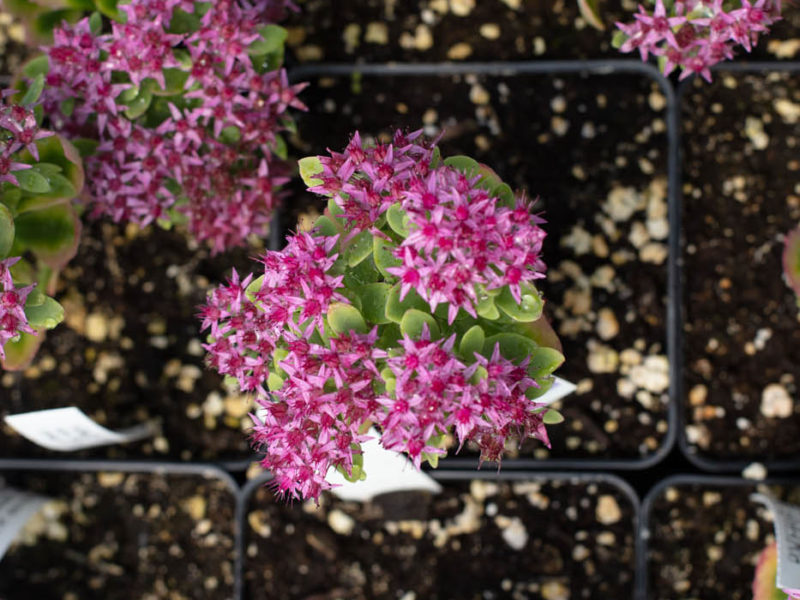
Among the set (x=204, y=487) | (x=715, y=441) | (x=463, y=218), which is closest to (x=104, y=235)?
(x=204, y=487)

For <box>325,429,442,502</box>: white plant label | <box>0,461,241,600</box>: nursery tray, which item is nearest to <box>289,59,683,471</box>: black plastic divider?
<box>325,429,442,502</box>: white plant label

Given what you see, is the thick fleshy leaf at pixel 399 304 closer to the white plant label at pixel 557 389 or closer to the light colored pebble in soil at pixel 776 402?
the white plant label at pixel 557 389

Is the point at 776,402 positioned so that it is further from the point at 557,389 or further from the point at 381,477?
the point at 381,477

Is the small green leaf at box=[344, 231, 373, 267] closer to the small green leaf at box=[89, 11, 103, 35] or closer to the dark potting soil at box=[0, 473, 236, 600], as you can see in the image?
the small green leaf at box=[89, 11, 103, 35]

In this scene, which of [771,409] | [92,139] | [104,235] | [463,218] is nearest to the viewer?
[463,218]

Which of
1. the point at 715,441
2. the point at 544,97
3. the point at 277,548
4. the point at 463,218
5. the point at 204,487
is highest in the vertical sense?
the point at 544,97

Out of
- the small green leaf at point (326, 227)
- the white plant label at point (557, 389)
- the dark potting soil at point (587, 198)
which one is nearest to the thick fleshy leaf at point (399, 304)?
the small green leaf at point (326, 227)

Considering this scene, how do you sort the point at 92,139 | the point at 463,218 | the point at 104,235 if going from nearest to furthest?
the point at 463,218, the point at 92,139, the point at 104,235

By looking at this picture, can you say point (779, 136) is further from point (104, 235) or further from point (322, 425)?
point (104, 235)
